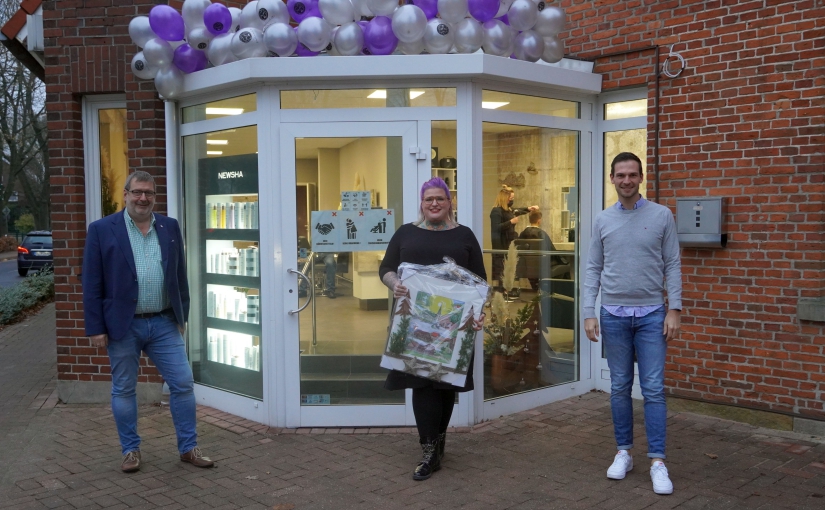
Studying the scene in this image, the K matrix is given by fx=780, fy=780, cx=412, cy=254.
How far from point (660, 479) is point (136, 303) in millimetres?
3275

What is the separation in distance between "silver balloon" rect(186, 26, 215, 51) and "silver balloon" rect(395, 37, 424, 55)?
1437 mm

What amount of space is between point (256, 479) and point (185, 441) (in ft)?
1.99

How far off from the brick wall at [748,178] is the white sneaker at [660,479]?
1.63m

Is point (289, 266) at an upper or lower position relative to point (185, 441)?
upper

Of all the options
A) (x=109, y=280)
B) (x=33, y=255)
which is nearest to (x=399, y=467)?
(x=109, y=280)

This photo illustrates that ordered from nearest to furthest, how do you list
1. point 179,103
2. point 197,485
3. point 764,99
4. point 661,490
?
point 661,490 → point 197,485 → point 764,99 → point 179,103

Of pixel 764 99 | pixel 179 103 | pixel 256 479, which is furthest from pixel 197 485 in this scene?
pixel 764 99

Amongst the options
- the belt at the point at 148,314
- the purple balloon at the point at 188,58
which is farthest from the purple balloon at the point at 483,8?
the belt at the point at 148,314

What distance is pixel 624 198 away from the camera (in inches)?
176

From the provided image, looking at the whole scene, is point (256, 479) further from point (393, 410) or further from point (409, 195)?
point (409, 195)

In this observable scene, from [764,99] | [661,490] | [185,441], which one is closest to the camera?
[661,490]

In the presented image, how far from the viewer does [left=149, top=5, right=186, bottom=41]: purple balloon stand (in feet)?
18.6

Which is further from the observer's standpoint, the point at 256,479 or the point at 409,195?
the point at 409,195

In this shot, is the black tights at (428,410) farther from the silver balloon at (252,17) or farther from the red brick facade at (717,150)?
the silver balloon at (252,17)
